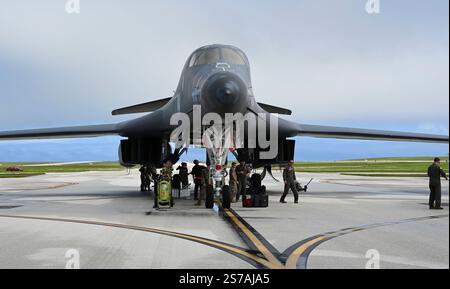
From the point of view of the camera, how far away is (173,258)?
18.7ft

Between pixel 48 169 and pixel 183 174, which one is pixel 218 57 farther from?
pixel 48 169

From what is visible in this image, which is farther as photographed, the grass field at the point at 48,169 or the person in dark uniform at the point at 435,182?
the grass field at the point at 48,169

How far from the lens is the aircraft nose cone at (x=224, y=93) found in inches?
419

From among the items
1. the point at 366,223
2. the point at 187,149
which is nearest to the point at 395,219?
the point at 366,223

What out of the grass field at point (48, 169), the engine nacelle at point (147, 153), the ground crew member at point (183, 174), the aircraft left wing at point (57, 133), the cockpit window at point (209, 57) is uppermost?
the cockpit window at point (209, 57)

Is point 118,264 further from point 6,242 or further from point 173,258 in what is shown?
point 6,242

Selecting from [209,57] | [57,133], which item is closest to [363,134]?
[209,57]

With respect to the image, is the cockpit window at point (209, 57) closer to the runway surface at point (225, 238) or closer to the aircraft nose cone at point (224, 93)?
the aircraft nose cone at point (224, 93)

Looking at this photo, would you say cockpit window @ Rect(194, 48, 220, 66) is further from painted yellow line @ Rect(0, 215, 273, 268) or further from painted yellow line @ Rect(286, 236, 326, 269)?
painted yellow line @ Rect(286, 236, 326, 269)

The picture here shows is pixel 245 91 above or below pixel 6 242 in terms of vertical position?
above

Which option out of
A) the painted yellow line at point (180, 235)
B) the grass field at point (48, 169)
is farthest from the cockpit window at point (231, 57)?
the grass field at point (48, 169)

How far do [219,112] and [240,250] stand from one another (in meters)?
5.37

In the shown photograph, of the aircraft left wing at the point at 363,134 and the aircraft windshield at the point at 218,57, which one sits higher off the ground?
the aircraft windshield at the point at 218,57

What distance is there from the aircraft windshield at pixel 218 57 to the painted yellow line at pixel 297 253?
21.9 ft
